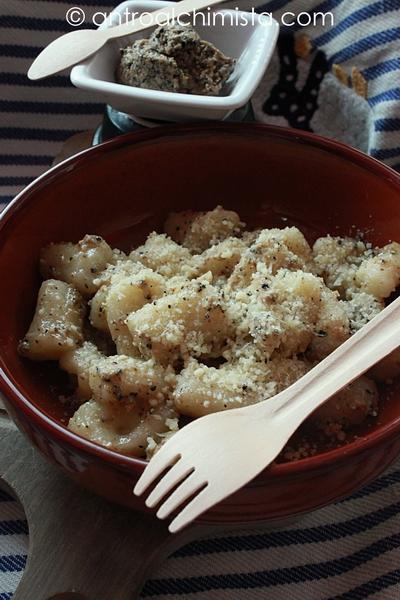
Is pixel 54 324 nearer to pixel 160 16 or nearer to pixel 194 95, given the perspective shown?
pixel 194 95

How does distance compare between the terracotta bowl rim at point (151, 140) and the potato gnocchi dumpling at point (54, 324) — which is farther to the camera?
the potato gnocchi dumpling at point (54, 324)

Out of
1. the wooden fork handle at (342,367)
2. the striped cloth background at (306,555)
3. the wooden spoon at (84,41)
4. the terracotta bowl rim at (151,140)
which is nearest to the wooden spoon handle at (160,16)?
the wooden spoon at (84,41)

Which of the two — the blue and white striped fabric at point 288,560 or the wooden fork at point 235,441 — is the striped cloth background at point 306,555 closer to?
the blue and white striped fabric at point 288,560

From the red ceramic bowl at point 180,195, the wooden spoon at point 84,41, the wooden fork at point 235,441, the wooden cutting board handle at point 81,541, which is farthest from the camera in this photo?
the wooden spoon at point 84,41

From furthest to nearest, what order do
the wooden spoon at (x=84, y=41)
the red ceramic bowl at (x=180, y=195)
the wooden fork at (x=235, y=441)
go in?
the wooden spoon at (x=84, y=41), the red ceramic bowl at (x=180, y=195), the wooden fork at (x=235, y=441)

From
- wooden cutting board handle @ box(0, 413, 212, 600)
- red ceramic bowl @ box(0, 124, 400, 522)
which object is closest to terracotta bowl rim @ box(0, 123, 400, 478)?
red ceramic bowl @ box(0, 124, 400, 522)

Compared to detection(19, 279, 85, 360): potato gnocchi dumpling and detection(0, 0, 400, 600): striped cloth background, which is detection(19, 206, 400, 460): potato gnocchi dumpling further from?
detection(0, 0, 400, 600): striped cloth background
